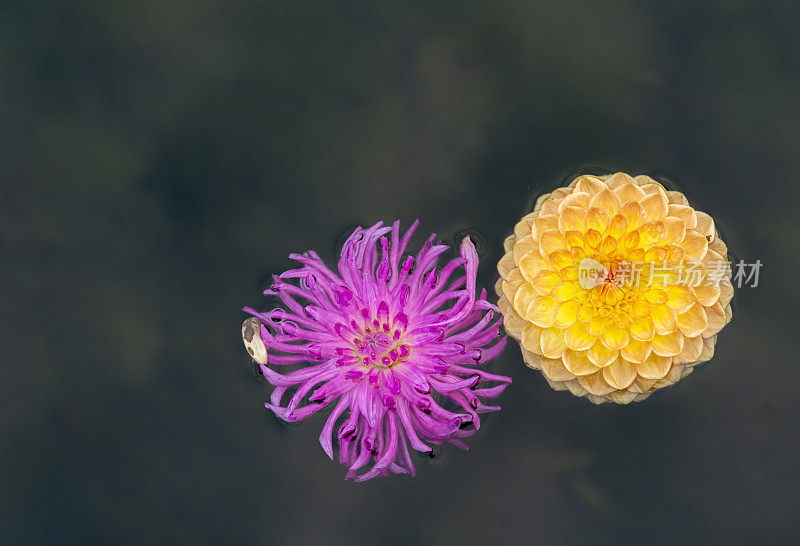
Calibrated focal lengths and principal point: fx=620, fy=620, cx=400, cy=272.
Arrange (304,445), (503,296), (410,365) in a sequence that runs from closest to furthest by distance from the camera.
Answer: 1. (410,365)
2. (503,296)
3. (304,445)

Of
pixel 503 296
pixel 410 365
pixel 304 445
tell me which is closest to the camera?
pixel 410 365

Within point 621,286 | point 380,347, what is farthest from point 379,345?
point 621,286

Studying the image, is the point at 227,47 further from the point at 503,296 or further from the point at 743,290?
the point at 743,290

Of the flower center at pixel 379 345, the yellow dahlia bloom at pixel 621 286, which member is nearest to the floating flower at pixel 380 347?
the flower center at pixel 379 345

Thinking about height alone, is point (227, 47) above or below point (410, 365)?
above

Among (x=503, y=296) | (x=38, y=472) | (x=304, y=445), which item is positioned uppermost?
(x=503, y=296)

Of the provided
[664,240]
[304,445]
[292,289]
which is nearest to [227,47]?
[292,289]
